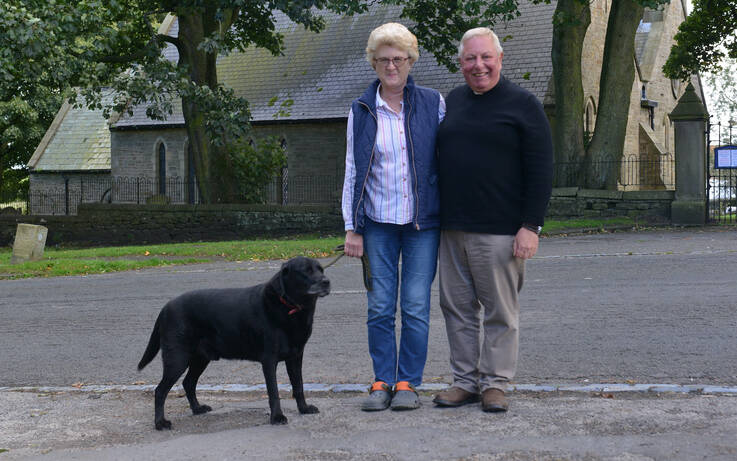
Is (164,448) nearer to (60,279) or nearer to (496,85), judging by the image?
(496,85)

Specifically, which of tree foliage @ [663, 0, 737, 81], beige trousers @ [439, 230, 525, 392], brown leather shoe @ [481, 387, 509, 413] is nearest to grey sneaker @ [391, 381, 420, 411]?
beige trousers @ [439, 230, 525, 392]

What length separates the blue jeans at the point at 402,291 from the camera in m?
5.46

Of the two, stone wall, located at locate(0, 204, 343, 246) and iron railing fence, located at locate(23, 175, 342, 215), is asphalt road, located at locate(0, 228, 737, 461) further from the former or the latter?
iron railing fence, located at locate(23, 175, 342, 215)

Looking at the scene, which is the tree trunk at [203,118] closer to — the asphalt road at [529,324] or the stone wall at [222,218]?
the stone wall at [222,218]

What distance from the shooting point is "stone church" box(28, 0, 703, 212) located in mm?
32906

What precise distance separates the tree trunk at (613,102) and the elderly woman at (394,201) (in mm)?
19900

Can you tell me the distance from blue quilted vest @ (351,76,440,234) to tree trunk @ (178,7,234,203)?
22.0 m

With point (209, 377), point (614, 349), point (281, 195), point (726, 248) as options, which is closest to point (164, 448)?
point (209, 377)

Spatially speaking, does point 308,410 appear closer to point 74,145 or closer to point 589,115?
point 589,115

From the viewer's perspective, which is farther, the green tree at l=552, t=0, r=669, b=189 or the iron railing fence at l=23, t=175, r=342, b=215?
the iron railing fence at l=23, t=175, r=342, b=215

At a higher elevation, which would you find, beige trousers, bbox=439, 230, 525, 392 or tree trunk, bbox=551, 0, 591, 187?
tree trunk, bbox=551, 0, 591, 187

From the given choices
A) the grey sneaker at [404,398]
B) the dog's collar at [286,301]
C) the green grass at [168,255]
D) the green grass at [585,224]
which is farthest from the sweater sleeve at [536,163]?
the green grass at [585,224]

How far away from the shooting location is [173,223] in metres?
29.1

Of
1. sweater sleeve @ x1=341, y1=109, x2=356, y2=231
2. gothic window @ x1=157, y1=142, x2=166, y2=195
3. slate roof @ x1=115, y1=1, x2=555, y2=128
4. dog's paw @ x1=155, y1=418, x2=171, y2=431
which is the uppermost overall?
slate roof @ x1=115, y1=1, x2=555, y2=128
